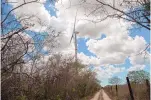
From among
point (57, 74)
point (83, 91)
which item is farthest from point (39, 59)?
point (83, 91)

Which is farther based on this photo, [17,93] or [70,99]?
[70,99]

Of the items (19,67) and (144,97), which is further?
(144,97)

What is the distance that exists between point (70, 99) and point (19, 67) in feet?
41.2

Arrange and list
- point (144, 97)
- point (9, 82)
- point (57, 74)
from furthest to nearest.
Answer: point (57, 74) < point (144, 97) < point (9, 82)

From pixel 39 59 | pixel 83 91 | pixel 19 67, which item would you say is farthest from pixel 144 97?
pixel 83 91

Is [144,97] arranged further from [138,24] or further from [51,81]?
[138,24]

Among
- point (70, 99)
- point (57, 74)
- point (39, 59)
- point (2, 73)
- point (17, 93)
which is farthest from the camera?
point (70, 99)

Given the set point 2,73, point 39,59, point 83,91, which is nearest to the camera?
point 2,73

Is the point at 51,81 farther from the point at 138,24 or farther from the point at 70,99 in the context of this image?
the point at 138,24

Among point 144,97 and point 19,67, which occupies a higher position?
point 19,67

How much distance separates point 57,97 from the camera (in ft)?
71.4

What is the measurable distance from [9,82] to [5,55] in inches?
63.7

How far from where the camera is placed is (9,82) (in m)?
11.4

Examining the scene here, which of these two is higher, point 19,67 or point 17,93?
point 19,67
